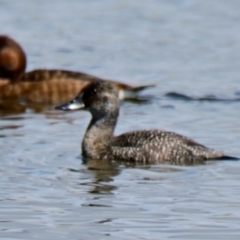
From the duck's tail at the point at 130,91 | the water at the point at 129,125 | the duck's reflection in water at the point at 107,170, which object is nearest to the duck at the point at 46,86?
the duck's tail at the point at 130,91

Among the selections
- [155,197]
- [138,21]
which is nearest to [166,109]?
[155,197]

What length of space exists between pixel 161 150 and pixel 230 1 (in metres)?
10.5

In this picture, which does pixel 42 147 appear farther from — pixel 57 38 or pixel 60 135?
pixel 57 38

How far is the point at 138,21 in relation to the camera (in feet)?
62.9

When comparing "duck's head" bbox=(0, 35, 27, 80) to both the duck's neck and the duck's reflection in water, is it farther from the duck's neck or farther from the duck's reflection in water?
the duck's reflection in water

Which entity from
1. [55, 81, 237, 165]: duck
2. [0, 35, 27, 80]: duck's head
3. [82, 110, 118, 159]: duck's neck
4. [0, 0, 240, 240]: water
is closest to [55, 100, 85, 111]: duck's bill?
[55, 81, 237, 165]: duck

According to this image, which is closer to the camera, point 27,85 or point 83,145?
point 83,145

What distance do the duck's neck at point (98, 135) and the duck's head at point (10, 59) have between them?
4.52m

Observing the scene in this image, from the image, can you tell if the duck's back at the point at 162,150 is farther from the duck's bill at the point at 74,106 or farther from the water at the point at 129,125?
the duck's bill at the point at 74,106

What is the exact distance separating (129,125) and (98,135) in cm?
156

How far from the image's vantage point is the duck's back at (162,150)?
10.2 metres

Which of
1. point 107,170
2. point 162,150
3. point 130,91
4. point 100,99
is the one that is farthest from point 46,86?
point 107,170

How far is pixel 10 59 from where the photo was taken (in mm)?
15305

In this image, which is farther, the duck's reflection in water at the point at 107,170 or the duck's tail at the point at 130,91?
the duck's tail at the point at 130,91
